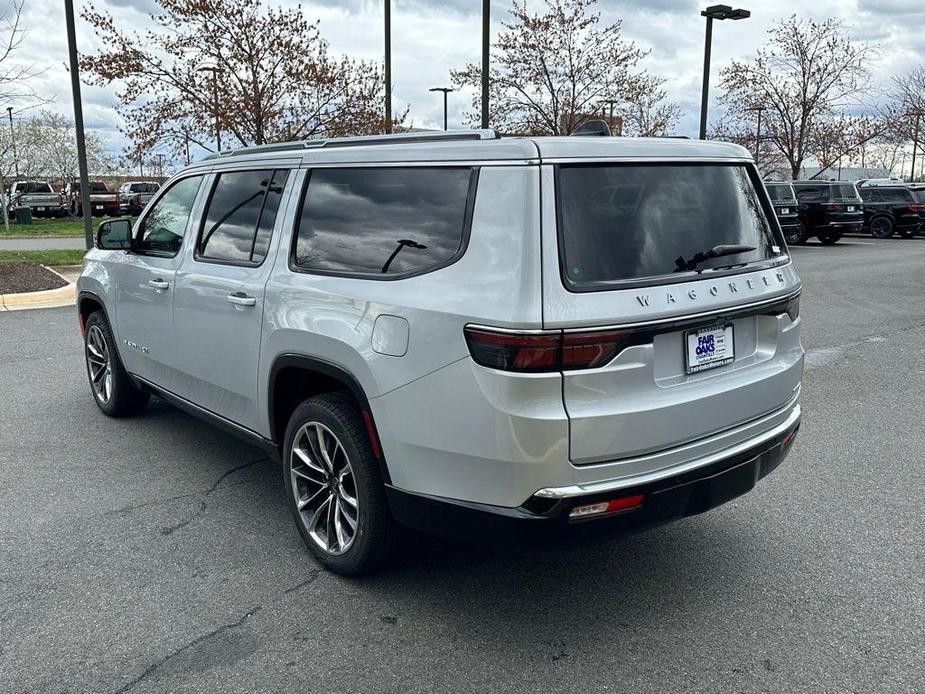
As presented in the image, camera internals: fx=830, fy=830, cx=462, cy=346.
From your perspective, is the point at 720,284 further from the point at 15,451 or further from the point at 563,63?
the point at 563,63

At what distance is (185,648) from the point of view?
3.00 m

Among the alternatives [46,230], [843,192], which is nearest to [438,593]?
[843,192]

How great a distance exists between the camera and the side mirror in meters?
5.15

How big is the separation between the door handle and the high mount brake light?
145cm

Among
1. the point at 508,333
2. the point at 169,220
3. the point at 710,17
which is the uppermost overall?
the point at 710,17

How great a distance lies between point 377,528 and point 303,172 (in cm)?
163

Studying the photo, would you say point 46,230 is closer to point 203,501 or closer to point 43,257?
point 43,257

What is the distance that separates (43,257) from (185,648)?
51.3 feet

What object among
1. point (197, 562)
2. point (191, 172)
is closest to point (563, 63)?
point (191, 172)

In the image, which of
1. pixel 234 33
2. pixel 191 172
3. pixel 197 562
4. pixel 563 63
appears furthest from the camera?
pixel 563 63

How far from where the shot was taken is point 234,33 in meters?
17.1

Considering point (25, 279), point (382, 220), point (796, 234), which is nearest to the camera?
point (382, 220)

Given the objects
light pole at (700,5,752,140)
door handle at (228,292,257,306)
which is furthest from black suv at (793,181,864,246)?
door handle at (228,292,257,306)

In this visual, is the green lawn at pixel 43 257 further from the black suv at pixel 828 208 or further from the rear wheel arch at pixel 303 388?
the black suv at pixel 828 208
